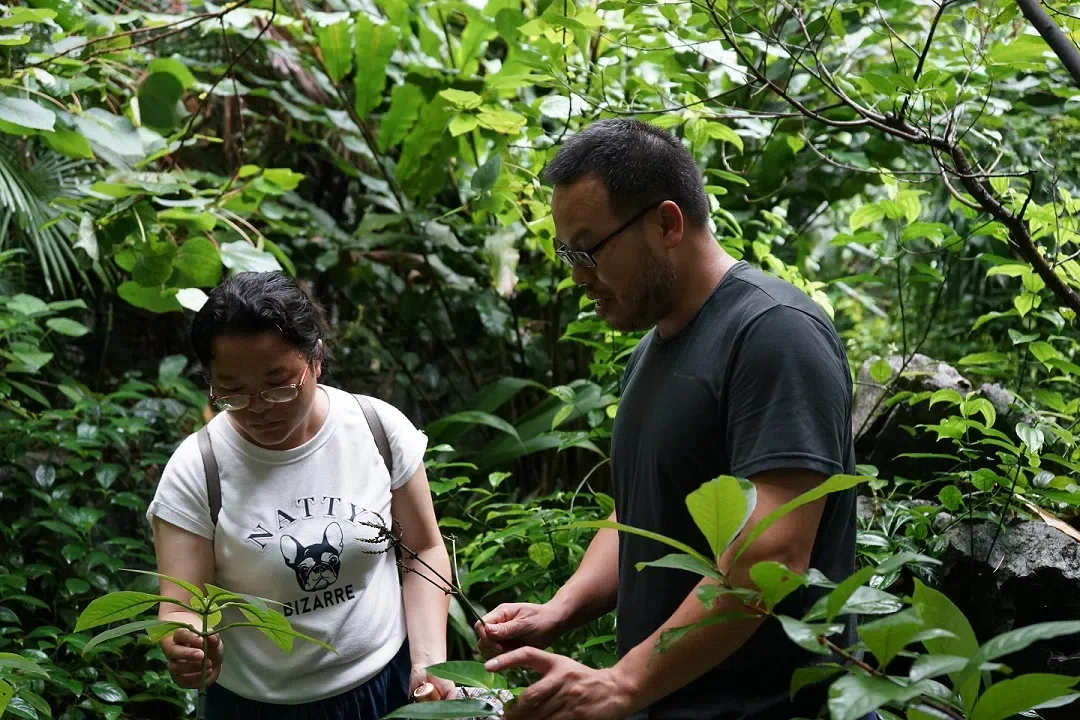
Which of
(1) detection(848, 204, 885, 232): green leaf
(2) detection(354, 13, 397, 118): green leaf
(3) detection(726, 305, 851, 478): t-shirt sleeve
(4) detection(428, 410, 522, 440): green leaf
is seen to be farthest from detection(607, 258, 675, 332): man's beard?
(2) detection(354, 13, 397, 118): green leaf

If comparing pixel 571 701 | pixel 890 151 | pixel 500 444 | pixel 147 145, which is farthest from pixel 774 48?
pixel 571 701

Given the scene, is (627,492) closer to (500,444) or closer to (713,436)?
(713,436)

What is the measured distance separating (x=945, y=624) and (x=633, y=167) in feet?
2.66

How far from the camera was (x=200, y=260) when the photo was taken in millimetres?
2449

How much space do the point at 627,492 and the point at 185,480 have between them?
2.60ft

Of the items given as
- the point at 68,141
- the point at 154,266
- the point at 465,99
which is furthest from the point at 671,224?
the point at 68,141

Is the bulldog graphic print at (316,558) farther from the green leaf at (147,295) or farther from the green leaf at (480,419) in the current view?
the green leaf at (480,419)

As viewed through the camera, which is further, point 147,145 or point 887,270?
point 887,270

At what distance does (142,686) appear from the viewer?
2.98 meters

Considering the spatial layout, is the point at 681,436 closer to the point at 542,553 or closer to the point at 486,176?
the point at 542,553

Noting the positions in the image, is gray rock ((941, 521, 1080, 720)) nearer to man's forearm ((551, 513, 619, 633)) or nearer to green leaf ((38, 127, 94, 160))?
man's forearm ((551, 513, 619, 633))

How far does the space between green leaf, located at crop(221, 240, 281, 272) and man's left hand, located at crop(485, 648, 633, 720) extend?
1.53 metres

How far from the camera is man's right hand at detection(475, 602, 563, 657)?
1.51 m

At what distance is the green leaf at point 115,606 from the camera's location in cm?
104
